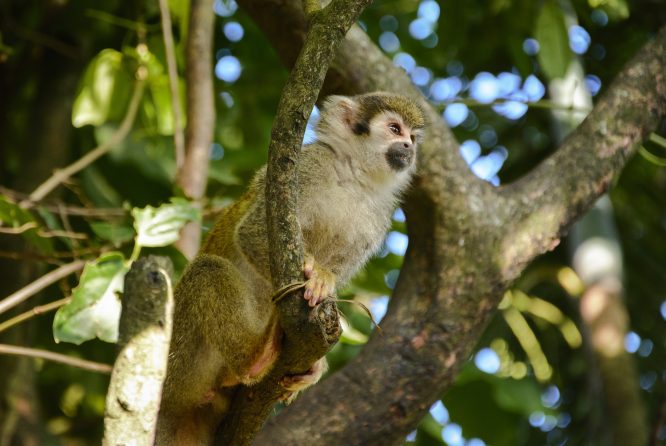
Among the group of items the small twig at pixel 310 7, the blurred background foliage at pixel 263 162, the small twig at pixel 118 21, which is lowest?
the blurred background foliage at pixel 263 162

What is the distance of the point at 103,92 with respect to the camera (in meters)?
5.45

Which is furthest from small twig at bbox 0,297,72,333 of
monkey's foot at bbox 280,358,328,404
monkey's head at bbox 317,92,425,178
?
monkey's head at bbox 317,92,425,178

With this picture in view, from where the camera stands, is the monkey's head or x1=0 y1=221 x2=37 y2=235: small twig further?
the monkey's head

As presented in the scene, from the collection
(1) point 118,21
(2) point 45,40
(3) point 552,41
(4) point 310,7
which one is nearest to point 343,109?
(4) point 310,7

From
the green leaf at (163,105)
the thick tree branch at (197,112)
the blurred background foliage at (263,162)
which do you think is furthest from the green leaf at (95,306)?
the green leaf at (163,105)

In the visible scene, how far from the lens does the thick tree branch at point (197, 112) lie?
4.98m

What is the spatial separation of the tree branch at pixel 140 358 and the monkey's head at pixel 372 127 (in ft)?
6.18

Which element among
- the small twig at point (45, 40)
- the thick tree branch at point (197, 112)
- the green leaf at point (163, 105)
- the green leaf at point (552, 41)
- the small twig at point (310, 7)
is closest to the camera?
the small twig at point (310, 7)

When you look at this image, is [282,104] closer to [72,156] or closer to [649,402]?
[72,156]

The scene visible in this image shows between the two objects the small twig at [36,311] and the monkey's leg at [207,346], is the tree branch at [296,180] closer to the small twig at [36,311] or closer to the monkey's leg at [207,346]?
the monkey's leg at [207,346]

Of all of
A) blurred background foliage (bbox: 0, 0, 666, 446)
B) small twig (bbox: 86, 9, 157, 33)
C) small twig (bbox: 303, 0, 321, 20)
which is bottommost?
blurred background foliage (bbox: 0, 0, 666, 446)

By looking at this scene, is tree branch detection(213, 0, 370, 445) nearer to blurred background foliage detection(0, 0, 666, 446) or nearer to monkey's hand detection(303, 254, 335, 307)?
monkey's hand detection(303, 254, 335, 307)

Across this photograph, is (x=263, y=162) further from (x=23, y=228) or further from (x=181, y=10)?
(x=23, y=228)

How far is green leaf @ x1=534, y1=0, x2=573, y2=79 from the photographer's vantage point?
201 inches
